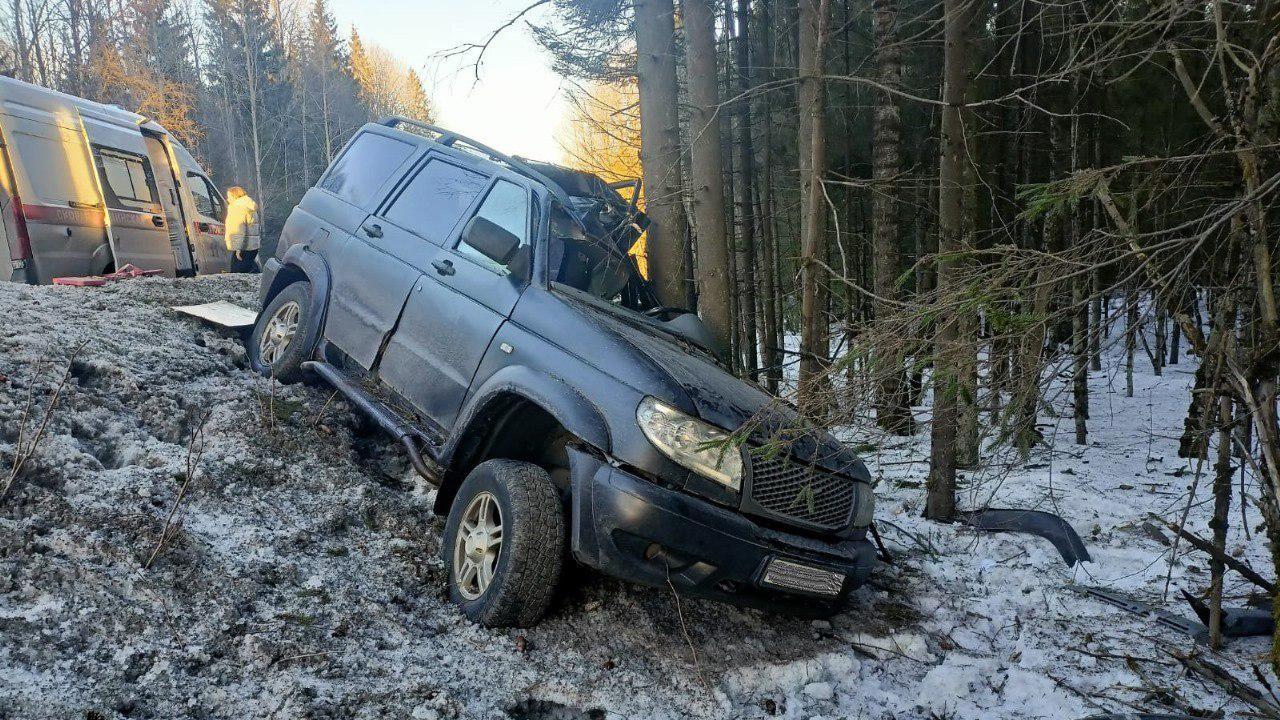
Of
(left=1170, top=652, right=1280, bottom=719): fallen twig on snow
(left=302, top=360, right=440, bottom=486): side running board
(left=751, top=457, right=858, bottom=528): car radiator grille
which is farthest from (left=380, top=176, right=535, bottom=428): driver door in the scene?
(left=1170, top=652, right=1280, bottom=719): fallen twig on snow

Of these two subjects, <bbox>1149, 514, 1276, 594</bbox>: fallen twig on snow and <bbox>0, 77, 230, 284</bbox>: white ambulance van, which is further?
<bbox>0, 77, 230, 284</bbox>: white ambulance van

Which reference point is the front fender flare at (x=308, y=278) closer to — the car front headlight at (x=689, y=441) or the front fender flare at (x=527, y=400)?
the front fender flare at (x=527, y=400)

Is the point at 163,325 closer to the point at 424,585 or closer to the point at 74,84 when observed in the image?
the point at 424,585

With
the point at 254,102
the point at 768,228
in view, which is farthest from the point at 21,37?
the point at 768,228

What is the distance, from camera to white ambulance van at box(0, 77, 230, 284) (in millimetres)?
9164

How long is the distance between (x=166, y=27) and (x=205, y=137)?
559 cm

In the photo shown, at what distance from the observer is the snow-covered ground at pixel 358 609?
2.91 m

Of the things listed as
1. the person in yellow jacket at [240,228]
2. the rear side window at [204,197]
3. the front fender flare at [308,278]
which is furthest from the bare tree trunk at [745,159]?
the rear side window at [204,197]

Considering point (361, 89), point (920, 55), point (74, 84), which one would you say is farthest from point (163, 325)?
point (361, 89)

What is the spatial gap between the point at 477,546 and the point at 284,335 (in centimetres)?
284

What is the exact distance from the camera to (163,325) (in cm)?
605

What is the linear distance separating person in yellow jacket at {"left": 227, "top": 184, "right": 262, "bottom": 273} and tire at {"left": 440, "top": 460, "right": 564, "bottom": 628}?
12035 mm

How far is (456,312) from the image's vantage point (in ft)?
14.5

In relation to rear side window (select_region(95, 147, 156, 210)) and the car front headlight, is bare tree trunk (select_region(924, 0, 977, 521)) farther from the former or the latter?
rear side window (select_region(95, 147, 156, 210))
